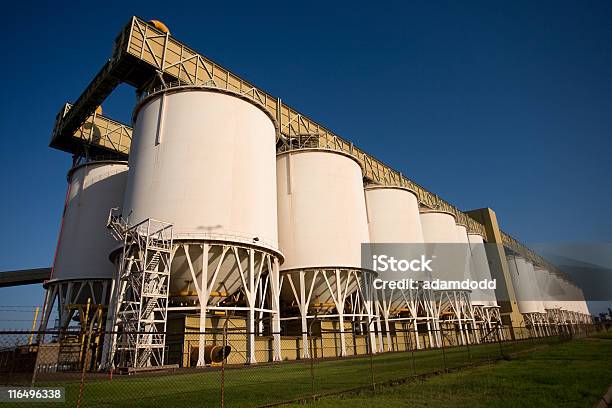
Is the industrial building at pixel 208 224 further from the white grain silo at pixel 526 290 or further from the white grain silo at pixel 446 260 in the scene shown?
the white grain silo at pixel 526 290

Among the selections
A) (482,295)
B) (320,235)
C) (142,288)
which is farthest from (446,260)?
(142,288)

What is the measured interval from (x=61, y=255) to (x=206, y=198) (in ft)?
56.5

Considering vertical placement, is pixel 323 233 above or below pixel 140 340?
above

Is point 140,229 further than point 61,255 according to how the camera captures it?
No

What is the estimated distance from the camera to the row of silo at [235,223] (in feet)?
75.0

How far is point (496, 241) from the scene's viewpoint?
263ft

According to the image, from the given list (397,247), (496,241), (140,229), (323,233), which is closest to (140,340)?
(140,229)

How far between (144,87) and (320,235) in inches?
704

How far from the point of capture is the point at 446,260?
158ft

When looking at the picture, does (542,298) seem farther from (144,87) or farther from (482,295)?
(144,87)

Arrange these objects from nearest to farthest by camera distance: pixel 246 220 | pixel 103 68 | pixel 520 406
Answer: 1. pixel 520 406
2. pixel 246 220
3. pixel 103 68

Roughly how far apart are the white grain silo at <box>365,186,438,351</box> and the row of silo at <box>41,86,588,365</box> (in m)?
0.15

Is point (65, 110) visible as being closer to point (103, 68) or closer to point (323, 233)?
point (103, 68)

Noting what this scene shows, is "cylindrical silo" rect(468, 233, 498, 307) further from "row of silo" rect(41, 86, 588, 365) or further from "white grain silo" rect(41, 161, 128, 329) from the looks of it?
"white grain silo" rect(41, 161, 128, 329)
